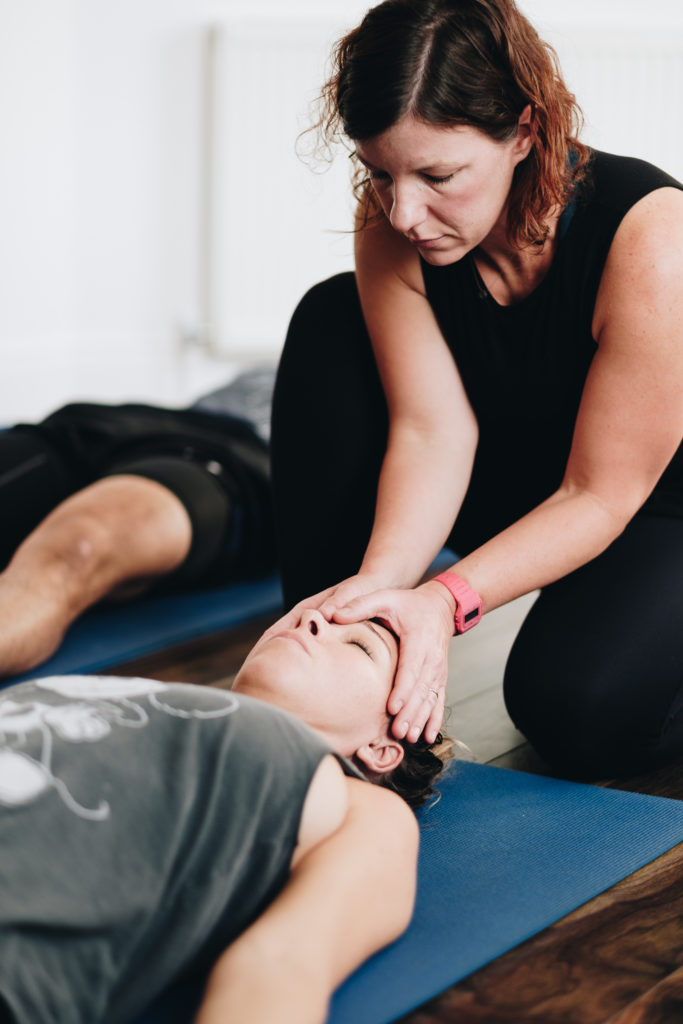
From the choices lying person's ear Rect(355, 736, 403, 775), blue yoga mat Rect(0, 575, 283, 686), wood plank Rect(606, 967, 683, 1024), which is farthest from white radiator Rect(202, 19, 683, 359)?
wood plank Rect(606, 967, 683, 1024)

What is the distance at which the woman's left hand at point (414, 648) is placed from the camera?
1.25 m

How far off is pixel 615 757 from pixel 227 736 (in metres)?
0.69

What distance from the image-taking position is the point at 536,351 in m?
1.58

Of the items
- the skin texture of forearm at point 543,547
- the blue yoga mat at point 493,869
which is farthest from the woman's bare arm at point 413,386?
the blue yoga mat at point 493,869

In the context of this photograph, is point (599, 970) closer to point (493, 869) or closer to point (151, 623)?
point (493, 869)

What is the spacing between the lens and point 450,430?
1640mm

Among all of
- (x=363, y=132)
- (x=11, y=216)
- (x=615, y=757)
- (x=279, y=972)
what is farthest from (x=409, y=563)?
(x=11, y=216)

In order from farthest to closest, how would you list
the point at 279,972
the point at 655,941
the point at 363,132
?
1. the point at 363,132
2. the point at 655,941
3. the point at 279,972

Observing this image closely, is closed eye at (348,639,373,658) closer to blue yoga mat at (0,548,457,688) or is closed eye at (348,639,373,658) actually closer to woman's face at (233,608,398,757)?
woman's face at (233,608,398,757)

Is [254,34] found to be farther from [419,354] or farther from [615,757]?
[615,757]

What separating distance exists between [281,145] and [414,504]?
2781 millimetres

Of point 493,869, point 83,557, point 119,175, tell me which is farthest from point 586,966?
point 119,175

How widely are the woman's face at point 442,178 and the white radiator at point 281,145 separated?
8.19 feet

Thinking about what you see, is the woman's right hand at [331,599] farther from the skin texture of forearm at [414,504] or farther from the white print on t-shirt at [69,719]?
the white print on t-shirt at [69,719]
